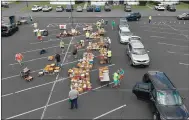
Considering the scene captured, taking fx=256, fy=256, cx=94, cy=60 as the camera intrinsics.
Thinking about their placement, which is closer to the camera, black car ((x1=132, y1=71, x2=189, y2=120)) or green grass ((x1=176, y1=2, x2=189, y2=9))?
black car ((x1=132, y1=71, x2=189, y2=120))

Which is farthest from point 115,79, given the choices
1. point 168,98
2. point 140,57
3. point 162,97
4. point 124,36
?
point 124,36

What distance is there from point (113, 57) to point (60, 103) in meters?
10.4

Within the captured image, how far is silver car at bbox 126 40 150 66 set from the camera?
23.5 metres

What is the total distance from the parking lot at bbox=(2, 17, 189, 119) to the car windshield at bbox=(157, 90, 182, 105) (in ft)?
4.47

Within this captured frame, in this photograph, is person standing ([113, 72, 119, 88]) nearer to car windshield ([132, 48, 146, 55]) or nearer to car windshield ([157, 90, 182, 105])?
car windshield ([157, 90, 182, 105])

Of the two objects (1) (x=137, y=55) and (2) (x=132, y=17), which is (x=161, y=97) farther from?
(2) (x=132, y=17)

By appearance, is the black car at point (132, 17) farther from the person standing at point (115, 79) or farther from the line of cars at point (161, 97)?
the person standing at point (115, 79)

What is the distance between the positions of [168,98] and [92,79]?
24.0 feet

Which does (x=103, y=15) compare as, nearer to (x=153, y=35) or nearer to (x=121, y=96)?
(x=153, y=35)

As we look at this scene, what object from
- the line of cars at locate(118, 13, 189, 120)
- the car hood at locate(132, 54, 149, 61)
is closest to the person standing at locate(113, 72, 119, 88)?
the line of cars at locate(118, 13, 189, 120)

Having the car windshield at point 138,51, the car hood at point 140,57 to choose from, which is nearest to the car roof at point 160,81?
the car hood at point 140,57

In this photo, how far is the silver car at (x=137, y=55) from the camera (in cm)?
2347

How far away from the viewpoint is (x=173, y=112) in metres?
14.9

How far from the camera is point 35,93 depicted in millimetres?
19156
